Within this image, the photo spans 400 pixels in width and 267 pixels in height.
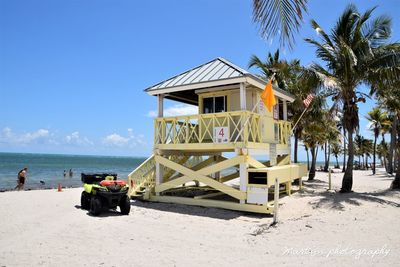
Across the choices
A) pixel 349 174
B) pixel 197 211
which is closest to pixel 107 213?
pixel 197 211

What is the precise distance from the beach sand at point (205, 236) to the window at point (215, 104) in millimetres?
4563

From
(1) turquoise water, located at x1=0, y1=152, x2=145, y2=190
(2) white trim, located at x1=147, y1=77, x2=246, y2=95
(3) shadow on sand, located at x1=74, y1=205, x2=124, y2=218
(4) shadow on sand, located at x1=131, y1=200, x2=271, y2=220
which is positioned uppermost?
(2) white trim, located at x1=147, y1=77, x2=246, y2=95

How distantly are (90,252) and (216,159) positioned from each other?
35.8 feet

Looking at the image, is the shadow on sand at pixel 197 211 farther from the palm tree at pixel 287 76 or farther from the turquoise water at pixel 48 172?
the turquoise water at pixel 48 172

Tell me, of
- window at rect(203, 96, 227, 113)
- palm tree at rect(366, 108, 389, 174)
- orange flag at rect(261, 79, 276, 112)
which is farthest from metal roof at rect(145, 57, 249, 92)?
palm tree at rect(366, 108, 389, 174)

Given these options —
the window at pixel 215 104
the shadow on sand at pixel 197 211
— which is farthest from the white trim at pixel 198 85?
the shadow on sand at pixel 197 211

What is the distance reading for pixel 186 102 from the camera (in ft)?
59.5

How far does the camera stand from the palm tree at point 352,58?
14.9 meters

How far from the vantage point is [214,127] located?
13.4 m

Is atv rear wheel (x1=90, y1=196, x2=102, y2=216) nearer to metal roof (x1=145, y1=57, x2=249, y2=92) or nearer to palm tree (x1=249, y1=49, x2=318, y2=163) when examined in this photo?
metal roof (x1=145, y1=57, x2=249, y2=92)

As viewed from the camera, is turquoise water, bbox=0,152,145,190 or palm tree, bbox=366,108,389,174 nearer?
turquoise water, bbox=0,152,145,190

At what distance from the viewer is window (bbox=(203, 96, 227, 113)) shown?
1514 cm

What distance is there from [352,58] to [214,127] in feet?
22.4

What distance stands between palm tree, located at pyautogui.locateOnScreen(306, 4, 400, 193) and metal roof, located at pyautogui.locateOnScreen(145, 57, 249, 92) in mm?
4455
